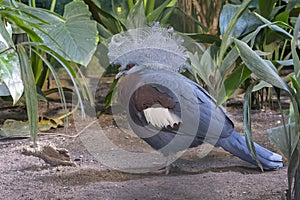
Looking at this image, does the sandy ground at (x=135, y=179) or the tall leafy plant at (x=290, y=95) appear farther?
the sandy ground at (x=135, y=179)

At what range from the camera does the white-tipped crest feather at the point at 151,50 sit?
8.89 ft

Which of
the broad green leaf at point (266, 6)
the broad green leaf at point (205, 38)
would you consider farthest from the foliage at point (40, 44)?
the broad green leaf at point (266, 6)

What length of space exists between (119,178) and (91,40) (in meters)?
0.82

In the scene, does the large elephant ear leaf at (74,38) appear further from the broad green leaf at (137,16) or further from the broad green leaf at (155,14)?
the broad green leaf at (155,14)

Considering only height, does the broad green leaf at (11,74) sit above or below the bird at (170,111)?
above

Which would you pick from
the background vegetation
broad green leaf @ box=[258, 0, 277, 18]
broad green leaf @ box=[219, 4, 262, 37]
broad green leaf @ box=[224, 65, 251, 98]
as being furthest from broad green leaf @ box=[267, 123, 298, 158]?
broad green leaf @ box=[258, 0, 277, 18]

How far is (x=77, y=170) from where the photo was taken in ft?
8.51

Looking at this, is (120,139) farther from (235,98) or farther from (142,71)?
(235,98)

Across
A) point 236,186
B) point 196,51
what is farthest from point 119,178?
point 196,51

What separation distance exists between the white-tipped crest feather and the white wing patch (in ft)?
0.90

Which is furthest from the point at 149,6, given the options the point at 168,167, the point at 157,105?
the point at 168,167

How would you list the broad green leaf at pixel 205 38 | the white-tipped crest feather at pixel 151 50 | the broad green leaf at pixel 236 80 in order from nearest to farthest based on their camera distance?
the broad green leaf at pixel 236 80
the white-tipped crest feather at pixel 151 50
the broad green leaf at pixel 205 38

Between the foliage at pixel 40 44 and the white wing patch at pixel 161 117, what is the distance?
35 centimetres

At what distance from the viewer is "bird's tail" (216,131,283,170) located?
8.46 feet
